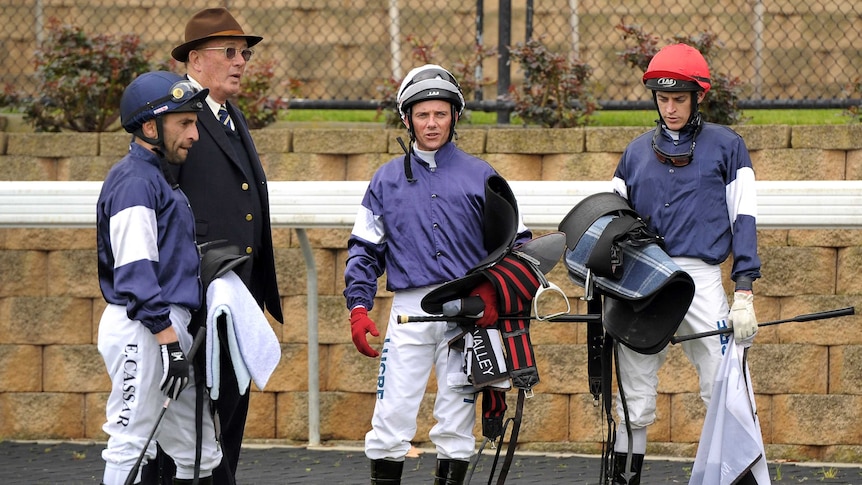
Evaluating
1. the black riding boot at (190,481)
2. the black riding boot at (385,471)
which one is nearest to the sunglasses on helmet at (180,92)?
the black riding boot at (190,481)

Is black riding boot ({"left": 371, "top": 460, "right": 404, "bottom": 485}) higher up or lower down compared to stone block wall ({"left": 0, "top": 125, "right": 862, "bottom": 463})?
lower down

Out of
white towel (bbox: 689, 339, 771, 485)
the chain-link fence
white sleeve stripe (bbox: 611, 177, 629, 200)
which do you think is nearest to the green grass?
the chain-link fence

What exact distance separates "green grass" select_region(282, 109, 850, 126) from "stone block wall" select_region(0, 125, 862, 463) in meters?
0.69

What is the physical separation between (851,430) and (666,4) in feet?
10.9

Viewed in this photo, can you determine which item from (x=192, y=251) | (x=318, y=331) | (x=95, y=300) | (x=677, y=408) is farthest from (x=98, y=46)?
(x=677, y=408)

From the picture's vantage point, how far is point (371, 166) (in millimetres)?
7262

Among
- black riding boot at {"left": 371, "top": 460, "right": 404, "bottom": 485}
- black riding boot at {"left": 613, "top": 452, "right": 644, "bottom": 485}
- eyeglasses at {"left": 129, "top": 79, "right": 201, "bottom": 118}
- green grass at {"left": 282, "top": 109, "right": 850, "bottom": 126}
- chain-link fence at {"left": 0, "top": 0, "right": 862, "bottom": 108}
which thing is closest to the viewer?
eyeglasses at {"left": 129, "top": 79, "right": 201, "bottom": 118}

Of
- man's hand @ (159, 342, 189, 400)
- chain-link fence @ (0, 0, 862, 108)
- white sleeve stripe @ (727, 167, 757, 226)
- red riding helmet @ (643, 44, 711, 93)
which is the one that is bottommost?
man's hand @ (159, 342, 189, 400)

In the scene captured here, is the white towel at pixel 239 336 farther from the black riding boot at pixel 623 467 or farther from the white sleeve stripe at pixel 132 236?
the black riding boot at pixel 623 467

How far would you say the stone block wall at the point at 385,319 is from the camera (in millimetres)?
6891

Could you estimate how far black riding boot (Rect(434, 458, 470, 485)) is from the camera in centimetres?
516

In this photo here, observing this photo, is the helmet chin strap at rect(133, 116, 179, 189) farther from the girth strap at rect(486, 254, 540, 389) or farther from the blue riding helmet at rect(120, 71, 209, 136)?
the girth strap at rect(486, 254, 540, 389)

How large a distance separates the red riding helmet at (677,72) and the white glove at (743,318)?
2.82ft

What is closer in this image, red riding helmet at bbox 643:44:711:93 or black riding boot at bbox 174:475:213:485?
black riding boot at bbox 174:475:213:485
